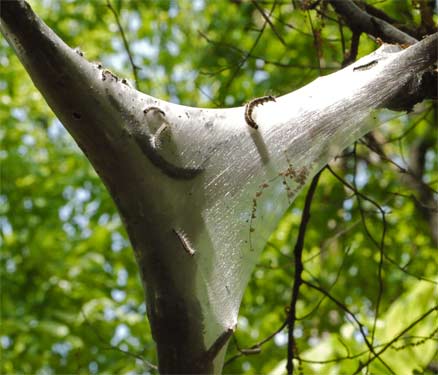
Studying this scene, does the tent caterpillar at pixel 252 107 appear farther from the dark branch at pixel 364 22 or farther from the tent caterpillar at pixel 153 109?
the dark branch at pixel 364 22

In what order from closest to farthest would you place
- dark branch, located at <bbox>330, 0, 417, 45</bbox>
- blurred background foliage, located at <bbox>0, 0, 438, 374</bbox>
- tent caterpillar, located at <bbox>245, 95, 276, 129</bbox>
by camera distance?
tent caterpillar, located at <bbox>245, 95, 276, 129</bbox> < dark branch, located at <bbox>330, 0, 417, 45</bbox> < blurred background foliage, located at <bbox>0, 0, 438, 374</bbox>

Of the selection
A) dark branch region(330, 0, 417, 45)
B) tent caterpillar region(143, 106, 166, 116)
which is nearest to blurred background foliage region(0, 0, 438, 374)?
dark branch region(330, 0, 417, 45)

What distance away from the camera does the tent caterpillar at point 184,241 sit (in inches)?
62.1

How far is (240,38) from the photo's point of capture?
6.41 m

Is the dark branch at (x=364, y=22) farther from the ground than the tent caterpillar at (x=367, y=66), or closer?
farther from the ground

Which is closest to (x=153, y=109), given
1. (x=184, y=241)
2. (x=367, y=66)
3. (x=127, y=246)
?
(x=184, y=241)

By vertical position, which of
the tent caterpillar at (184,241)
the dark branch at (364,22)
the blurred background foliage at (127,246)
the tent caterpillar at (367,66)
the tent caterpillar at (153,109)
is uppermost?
the blurred background foliage at (127,246)

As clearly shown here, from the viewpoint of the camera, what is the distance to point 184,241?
158 cm

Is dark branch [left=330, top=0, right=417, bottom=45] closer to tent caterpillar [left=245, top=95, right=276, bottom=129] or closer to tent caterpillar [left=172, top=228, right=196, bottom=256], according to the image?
tent caterpillar [left=245, top=95, right=276, bottom=129]

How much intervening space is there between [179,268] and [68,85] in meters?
0.44

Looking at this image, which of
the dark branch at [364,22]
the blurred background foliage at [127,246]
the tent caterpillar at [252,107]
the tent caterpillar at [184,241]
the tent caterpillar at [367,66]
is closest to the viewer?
the tent caterpillar at [184,241]

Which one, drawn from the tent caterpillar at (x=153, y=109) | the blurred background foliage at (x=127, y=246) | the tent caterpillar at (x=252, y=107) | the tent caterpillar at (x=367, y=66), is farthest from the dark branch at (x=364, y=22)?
the blurred background foliage at (x=127, y=246)

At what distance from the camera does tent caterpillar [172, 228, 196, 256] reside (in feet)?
5.17

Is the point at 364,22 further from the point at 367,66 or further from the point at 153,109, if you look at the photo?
the point at 153,109
